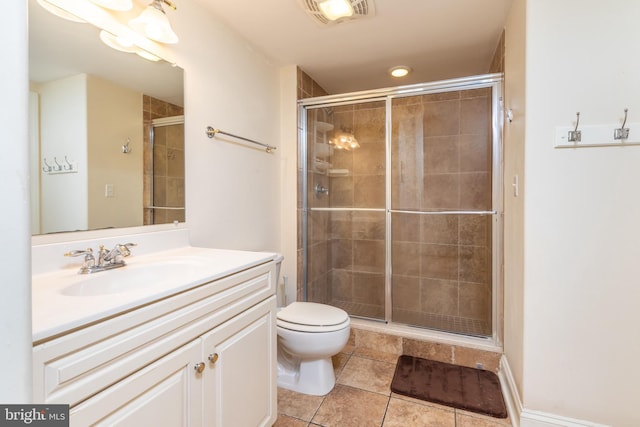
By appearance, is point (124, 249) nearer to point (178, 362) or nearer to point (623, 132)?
point (178, 362)

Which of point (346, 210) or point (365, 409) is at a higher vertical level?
point (346, 210)

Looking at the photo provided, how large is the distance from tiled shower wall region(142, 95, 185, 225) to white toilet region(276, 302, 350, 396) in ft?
2.78

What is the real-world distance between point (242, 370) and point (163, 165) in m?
1.02

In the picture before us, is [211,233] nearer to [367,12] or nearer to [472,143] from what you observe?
[367,12]

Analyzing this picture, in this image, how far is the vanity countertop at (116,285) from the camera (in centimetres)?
63

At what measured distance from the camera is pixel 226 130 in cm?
181

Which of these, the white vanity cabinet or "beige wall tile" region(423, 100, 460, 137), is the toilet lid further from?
"beige wall tile" region(423, 100, 460, 137)

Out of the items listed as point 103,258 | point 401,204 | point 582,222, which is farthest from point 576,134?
point 103,258


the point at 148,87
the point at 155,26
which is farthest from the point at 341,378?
the point at 155,26

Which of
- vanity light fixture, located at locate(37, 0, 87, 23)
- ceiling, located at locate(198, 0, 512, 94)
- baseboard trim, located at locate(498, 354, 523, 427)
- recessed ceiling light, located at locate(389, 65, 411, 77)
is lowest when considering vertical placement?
baseboard trim, located at locate(498, 354, 523, 427)

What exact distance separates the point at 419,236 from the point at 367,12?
179cm

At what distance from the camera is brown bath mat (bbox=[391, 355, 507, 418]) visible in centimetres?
157

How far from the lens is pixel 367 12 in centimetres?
169

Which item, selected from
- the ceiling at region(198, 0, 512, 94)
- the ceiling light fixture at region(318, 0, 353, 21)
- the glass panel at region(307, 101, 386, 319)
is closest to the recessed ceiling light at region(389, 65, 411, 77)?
the ceiling at region(198, 0, 512, 94)
